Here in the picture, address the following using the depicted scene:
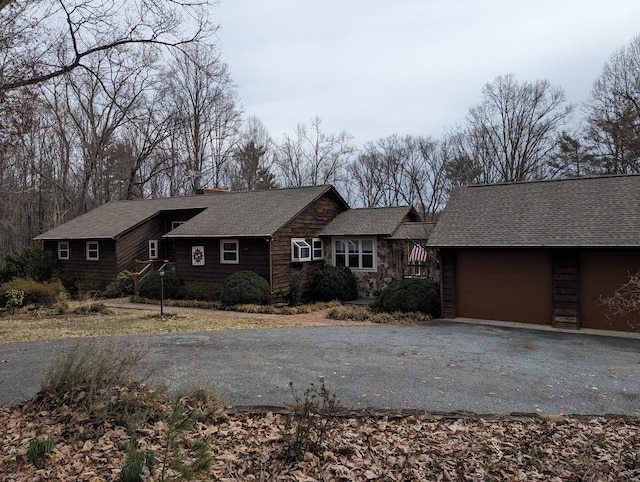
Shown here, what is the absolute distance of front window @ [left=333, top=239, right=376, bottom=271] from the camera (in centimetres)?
2020

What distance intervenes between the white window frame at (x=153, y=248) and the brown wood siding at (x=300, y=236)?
29.6 ft

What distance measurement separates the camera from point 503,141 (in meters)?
35.1

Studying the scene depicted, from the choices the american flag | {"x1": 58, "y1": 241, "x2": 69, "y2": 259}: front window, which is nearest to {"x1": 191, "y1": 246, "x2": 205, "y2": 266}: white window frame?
{"x1": 58, "y1": 241, "x2": 69, "y2": 259}: front window

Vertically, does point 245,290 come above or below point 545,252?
below

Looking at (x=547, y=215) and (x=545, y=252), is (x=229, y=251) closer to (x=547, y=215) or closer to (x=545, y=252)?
(x=545, y=252)

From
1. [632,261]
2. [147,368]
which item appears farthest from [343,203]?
[147,368]

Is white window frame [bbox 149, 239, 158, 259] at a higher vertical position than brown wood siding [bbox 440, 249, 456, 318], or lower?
higher

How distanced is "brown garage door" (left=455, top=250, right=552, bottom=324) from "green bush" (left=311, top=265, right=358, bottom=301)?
6.08 m

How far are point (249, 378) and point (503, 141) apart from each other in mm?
33874

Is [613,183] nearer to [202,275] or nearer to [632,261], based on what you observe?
[632,261]

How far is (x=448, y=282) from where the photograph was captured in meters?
14.5

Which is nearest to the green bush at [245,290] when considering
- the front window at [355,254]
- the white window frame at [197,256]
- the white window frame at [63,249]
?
the white window frame at [197,256]

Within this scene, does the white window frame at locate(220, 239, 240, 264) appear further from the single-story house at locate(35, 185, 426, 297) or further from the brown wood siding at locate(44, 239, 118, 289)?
the brown wood siding at locate(44, 239, 118, 289)

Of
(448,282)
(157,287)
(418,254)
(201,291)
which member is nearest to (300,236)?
(201,291)
